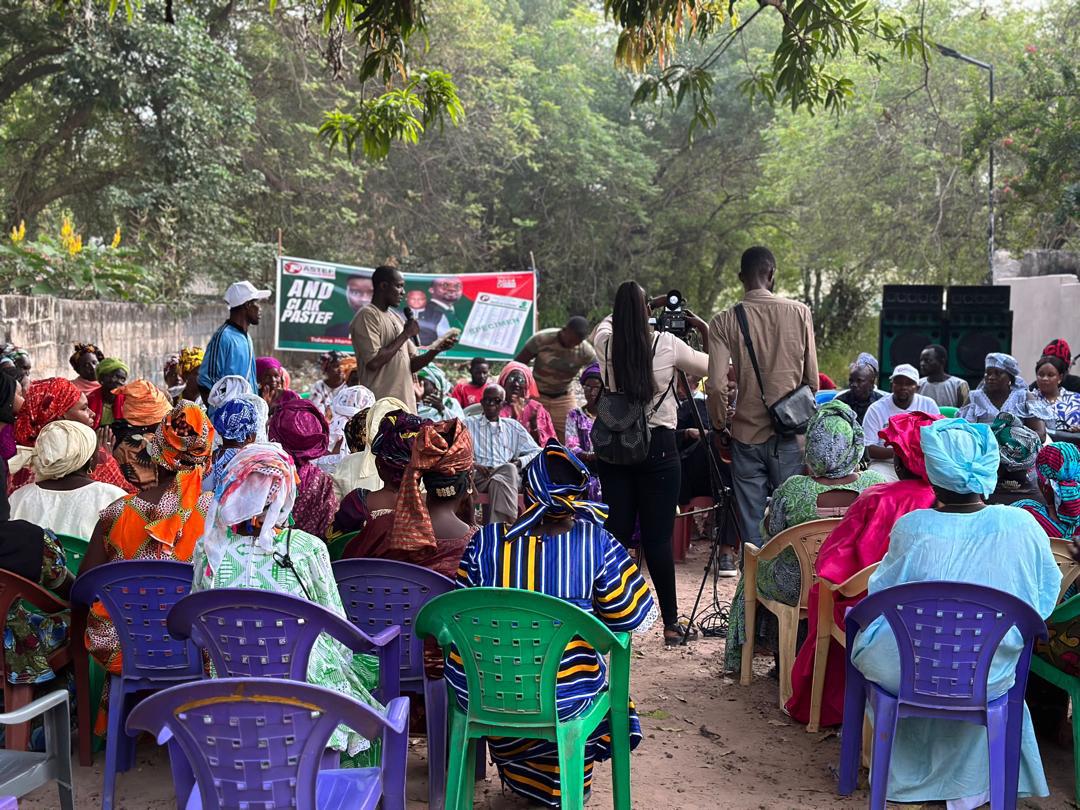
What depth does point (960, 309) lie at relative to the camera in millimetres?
11211

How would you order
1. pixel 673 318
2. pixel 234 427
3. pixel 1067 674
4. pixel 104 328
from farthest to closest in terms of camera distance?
pixel 104 328, pixel 673 318, pixel 234 427, pixel 1067 674

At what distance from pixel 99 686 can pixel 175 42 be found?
13918 mm

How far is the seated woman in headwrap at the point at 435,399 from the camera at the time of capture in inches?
297

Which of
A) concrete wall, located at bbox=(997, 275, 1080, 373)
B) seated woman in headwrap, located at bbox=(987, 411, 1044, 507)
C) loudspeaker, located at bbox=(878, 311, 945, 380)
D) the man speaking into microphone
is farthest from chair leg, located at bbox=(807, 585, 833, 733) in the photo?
concrete wall, located at bbox=(997, 275, 1080, 373)

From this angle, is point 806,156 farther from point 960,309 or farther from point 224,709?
point 224,709

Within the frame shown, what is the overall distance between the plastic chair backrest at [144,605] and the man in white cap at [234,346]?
2771mm

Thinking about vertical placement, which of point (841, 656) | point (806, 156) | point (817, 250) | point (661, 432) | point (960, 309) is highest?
point (806, 156)

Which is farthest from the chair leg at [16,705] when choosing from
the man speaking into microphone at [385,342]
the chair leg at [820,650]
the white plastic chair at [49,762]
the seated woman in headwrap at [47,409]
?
the man speaking into microphone at [385,342]

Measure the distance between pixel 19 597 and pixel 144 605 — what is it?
18.3 inches

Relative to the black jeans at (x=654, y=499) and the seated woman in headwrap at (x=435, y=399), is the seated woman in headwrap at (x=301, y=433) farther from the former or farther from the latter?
the seated woman in headwrap at (x=435, y=399)

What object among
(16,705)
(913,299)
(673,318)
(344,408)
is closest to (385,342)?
(344,408)

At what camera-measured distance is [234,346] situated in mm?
6281

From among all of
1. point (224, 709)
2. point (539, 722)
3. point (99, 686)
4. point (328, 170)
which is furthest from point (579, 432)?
point (328, 170)

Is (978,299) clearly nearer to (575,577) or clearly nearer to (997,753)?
(997,753)
